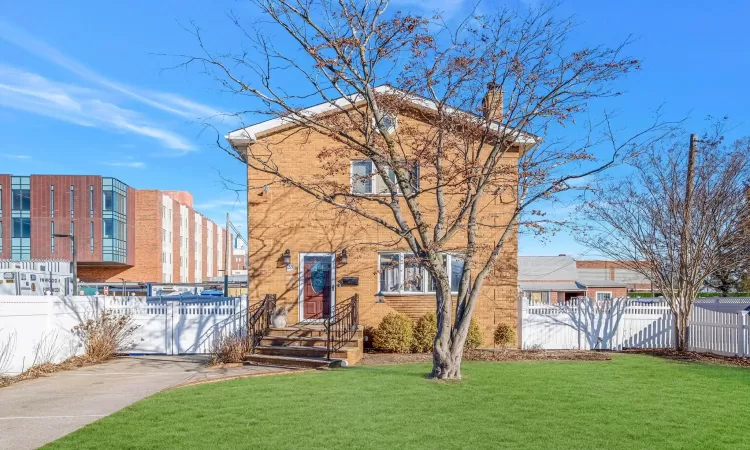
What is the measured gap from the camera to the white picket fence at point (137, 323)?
493 inches

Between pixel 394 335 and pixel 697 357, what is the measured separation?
7339 mm

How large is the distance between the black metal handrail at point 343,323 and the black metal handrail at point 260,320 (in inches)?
59.9

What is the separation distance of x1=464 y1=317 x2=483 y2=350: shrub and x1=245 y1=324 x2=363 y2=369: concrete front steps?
2.75m

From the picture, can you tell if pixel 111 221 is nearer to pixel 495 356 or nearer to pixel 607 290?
pixel 607 290

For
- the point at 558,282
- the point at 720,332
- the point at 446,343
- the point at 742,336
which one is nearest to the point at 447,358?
the point at 446,343

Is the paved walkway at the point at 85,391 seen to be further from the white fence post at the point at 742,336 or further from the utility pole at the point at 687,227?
the white fence post at the point at 742,336

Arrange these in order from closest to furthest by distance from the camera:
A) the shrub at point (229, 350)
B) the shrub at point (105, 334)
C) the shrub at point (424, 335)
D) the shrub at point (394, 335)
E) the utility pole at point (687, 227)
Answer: the shrub at point (229, 350) < the shrub at point (105, 334) < the shrub at point (394, 335) < the shrub at point (424, 335) < the utility pole at point (687, 227)

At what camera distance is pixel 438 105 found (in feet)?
37.3

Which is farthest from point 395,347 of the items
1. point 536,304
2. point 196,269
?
point 196,269

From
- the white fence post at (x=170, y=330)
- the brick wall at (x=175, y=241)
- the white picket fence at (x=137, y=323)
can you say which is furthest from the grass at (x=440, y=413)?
the brick wall at (x=175, y=241)

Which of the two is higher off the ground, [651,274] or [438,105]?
[438,105]

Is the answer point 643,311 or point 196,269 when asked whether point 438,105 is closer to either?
point 643,311

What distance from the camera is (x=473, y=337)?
15.2m

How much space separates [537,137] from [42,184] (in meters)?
51.5
